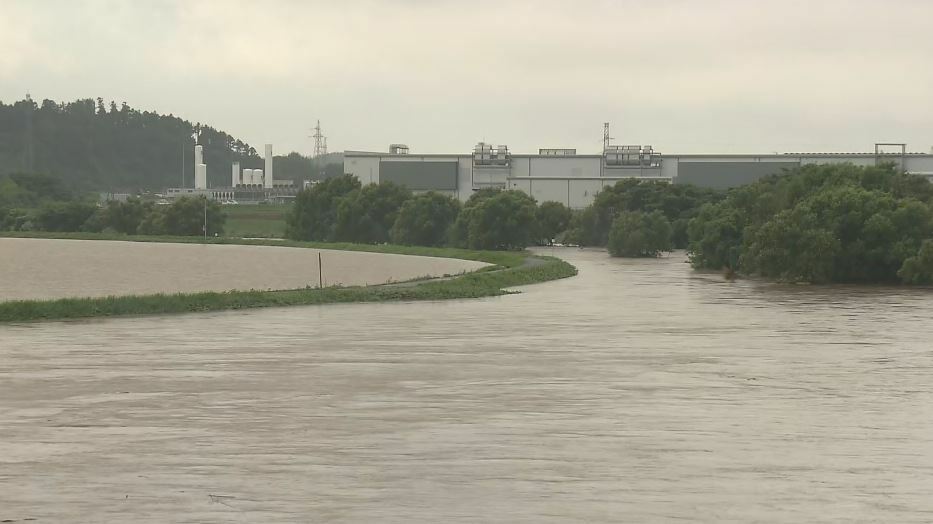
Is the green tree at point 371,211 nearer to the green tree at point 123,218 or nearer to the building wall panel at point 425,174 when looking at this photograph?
the building wall panel at point 425,174

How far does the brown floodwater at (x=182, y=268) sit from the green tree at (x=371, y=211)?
21.9 ft

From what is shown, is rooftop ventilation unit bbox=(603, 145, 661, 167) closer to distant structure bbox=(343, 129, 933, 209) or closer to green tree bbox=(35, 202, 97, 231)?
distant structure bbox=(343, 129, 933, 209)

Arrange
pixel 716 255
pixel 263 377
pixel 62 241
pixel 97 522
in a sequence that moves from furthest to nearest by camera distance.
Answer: pixel 62 241, pixel 716 255, pixel 263 377, pixel 97 522

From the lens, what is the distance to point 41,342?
35.5 m

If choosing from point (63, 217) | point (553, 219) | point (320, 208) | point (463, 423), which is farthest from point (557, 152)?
point (463, 423)

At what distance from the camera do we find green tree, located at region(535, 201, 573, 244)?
156 m

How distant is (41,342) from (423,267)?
6966cm

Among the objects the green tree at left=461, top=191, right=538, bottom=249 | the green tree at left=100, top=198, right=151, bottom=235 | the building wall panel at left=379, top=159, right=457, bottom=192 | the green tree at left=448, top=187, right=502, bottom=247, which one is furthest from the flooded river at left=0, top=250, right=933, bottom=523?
the green tree at left=100, top=198, right=151, bottom=235

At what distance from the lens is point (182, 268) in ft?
350

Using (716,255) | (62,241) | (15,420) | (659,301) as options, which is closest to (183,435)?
(15,420)

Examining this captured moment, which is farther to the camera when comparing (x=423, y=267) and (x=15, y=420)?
(x=423, y=267)

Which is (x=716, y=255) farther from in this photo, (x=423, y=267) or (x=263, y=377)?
(x=263, y=377)

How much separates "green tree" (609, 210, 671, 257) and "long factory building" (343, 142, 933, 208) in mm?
41666

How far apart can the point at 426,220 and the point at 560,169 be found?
144 ft
